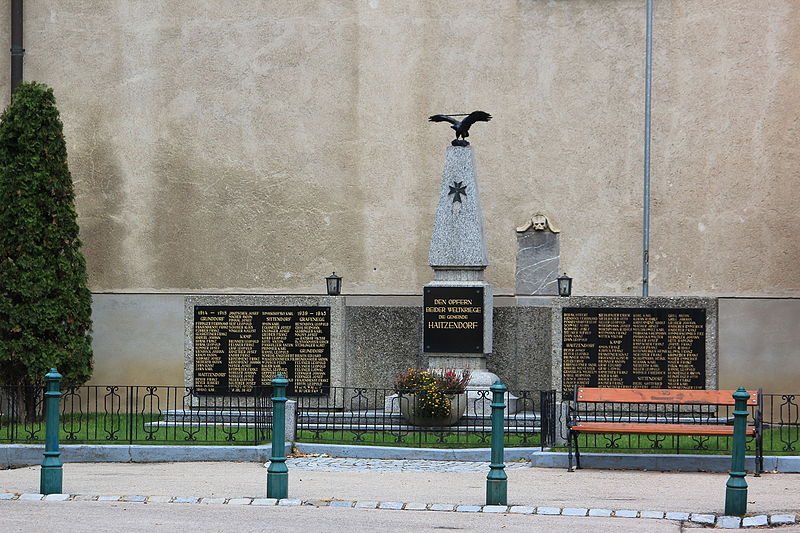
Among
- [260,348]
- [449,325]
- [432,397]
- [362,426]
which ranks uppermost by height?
[449,325]

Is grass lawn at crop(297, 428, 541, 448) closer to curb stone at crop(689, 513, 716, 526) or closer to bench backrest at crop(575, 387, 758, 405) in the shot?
A: bench backrest at crop(575, 387, 758, 405)

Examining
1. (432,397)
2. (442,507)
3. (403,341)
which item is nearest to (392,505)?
(442,507)

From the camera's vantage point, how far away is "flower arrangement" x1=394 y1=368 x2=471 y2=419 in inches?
687

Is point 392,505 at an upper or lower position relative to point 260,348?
lower

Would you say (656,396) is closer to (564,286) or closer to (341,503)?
(564,286)

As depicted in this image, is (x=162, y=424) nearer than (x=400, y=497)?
No

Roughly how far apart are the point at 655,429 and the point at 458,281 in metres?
5.51

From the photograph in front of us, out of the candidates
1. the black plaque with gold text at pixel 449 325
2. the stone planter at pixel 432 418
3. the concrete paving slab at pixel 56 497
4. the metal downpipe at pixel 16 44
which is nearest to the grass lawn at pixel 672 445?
the stone planter at pixel 432 418

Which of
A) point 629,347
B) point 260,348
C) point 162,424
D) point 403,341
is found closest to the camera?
point 162,424

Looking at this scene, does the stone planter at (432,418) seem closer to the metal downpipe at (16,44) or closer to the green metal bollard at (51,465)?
the green metal bollard at (51,465)

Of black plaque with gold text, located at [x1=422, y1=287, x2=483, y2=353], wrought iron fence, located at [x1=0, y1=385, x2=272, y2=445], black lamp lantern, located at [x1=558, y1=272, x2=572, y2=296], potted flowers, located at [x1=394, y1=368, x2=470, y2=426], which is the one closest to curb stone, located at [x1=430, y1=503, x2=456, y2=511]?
wrought iron fence, located at [x1=0, y1=385, x2=272, y2=445]

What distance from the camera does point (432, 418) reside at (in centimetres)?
1756

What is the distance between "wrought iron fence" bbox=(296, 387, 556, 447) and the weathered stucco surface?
4050 millimetres

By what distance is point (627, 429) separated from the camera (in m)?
14.3
